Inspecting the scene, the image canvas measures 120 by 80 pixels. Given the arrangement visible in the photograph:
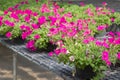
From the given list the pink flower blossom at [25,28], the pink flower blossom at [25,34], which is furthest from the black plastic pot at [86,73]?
the pink flower blossom at [25,28]

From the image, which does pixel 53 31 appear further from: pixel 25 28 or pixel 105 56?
pixel 105 56

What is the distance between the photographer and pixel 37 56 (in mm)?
4344

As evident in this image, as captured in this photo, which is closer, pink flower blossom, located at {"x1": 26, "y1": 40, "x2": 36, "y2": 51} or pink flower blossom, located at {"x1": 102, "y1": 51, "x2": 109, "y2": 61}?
pink flower blossom, located at {"x1": 102, "y1": 51, "x2": 109, "y2": 61}

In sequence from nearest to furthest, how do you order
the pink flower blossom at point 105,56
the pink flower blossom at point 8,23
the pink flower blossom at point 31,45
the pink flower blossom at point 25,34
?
the pink flower blossom at point 105,56, the pink flower blossom at point 31,45, the pink flower blossom at point 25,34, the pink flower blossom at point 8,23

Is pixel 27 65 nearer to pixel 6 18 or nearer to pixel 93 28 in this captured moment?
pixel 6 18

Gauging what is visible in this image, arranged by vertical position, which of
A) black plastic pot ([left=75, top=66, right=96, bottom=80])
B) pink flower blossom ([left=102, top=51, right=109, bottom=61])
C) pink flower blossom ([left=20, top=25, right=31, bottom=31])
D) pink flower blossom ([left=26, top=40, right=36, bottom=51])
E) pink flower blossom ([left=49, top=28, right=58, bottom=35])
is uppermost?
pink flower blossom ([left=20, top=25, right=31, bottom=31])

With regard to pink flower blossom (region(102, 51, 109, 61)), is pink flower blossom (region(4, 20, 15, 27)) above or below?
above

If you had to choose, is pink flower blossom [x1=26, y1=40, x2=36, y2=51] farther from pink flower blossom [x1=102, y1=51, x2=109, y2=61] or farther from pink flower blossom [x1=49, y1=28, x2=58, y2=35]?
pink flower blossom [x1=102, y1=51, x2=109, y2=61]

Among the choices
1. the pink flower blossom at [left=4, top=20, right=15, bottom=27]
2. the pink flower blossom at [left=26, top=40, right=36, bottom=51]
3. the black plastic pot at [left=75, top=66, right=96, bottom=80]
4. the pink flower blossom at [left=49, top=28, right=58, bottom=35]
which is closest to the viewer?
the black plastic pot at [left=75, top=66, right=96, bottom=80]

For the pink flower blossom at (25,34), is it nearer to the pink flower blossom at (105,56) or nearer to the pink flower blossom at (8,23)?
the pink flower blossom at (8,23)

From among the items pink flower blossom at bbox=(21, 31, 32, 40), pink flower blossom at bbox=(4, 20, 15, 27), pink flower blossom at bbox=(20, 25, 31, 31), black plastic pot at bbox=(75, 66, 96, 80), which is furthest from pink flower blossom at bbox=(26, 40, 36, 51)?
black plastic pot at bbox=(75, 66, 96, 80)

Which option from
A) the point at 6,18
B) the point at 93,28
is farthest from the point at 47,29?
the point at 6,18

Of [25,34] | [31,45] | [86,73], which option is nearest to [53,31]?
[31,45]

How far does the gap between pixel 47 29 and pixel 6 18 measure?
4.01 ft
